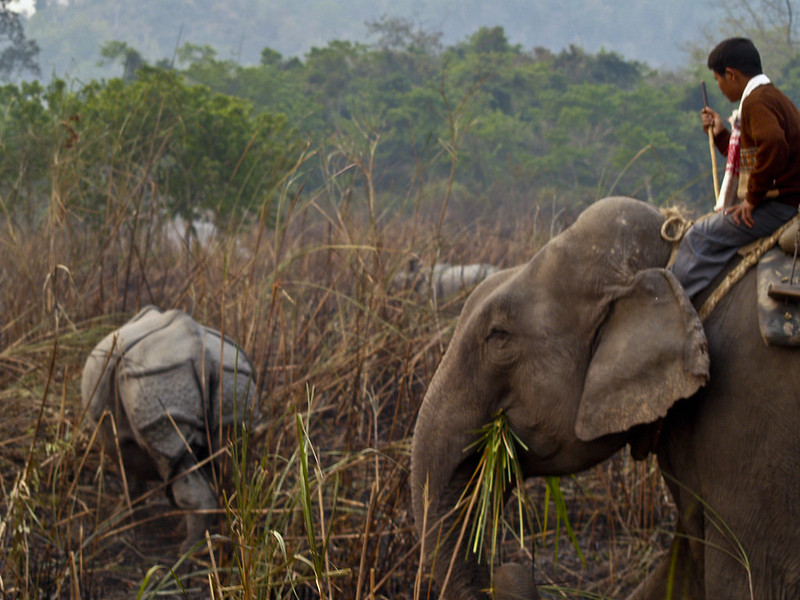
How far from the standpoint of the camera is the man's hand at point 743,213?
223cm

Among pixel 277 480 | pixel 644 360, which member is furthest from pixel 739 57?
pixel 277 480

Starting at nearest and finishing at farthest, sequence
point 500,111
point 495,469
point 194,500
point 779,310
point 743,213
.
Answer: point 779,310 < point 743,213 < point 495,469 < point 194,500 < point 500,111

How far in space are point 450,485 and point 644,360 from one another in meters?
0.63

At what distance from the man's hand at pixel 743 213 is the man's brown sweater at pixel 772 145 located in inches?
0.6

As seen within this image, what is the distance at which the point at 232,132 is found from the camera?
9922 millimetres

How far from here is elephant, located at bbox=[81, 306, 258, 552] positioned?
3.49 meters

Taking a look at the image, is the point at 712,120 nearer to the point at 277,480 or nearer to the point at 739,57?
the point at 739,57

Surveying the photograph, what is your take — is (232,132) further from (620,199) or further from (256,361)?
(620,199)

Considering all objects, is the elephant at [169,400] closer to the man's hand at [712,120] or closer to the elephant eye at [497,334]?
the elephant eye at [497,334]

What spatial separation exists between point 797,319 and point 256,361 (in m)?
2.45

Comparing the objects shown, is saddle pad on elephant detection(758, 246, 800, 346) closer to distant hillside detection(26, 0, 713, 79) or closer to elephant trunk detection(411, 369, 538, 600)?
elephant trunk detection(411, 369, 538, 600)

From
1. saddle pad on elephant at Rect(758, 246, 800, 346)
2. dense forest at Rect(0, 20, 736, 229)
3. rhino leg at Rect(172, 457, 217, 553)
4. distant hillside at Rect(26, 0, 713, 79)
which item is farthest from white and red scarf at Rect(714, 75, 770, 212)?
distant hillside at Rect(26, 0, 713, 79)

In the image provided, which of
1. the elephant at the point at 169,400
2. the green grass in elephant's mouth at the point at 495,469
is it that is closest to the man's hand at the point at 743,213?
the green grass in elephant's mouth at the point at 495,469

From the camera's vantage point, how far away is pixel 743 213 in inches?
87.9
